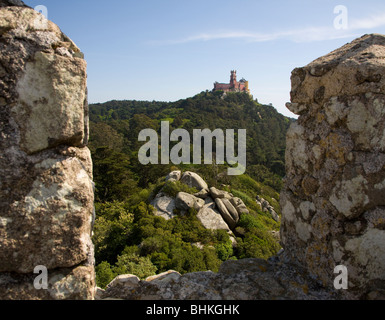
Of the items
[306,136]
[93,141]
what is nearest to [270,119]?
[93,141]

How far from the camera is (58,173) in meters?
2.13

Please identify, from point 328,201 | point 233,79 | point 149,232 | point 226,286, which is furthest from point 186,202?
point 233,79

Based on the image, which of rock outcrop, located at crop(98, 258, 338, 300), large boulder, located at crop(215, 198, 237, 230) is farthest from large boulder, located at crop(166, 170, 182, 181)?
rock outcrop, located at crop(98, 258, 338, 300)

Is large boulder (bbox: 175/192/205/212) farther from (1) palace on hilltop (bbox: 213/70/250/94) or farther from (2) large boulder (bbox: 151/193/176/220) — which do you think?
(1) palace on hilltop (bbox: 213/70/250/94)

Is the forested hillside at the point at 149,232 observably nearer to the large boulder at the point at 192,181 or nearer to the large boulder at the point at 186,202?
the large boulder at the point at 186,202

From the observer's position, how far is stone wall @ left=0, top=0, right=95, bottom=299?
6.62ft

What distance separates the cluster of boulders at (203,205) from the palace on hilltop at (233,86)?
322 feet

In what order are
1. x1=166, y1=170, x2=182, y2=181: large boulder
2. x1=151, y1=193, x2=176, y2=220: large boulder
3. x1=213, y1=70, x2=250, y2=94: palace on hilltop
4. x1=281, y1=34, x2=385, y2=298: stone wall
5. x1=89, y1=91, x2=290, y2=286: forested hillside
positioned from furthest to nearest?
x1=213, y1=70, x2=250, y2=94: palace on hilltop, x1=166, y1=170, x2=182, y2=181: large boulder, x1=151, y1=193, x2=176, y2=220: large boulder, x1=89, y1=91, x2=290, y2=286: forested hillside, x1=281, y1=34, x2=385, y2=298: stone wall

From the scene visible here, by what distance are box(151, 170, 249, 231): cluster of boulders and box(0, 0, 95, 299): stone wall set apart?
13.3 meters

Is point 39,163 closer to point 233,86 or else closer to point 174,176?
point 174,176

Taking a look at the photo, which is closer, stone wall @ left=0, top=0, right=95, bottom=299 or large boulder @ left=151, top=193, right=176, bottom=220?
stone wall @ left=0, top=0, right=95, bottom=299

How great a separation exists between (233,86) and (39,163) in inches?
4548

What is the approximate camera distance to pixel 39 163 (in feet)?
6.88

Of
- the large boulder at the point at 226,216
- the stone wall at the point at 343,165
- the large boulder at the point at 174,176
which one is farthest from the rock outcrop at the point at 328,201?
the large boulder at the point at 174,176
